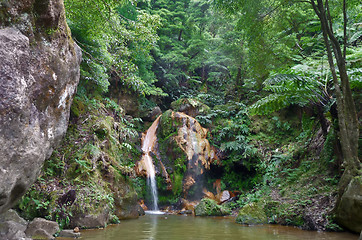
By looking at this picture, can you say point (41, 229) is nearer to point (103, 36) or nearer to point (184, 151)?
point (103, 36)

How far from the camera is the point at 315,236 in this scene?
5.28 meters

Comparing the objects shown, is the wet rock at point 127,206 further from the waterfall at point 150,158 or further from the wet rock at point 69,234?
the waterfall at point 150,158

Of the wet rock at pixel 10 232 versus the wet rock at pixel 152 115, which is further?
the wet rock at pixel 152 115

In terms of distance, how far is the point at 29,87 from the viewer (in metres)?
3.73

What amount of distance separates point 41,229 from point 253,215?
17.6 ft

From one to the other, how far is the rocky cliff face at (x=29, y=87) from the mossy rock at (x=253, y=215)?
541cm

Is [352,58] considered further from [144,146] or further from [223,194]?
[144,146]

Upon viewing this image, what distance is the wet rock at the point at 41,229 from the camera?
4727mm

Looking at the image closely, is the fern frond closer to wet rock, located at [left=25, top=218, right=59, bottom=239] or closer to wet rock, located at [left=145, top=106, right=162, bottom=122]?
wet rock, located at [left=25, top=218, right=59, bottom=239]

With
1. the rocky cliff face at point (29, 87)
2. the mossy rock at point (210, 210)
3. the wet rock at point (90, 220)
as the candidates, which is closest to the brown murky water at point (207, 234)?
the wet rock at point (90, 220)

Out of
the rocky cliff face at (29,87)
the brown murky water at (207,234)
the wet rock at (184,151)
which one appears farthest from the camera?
the wet rock at (184,151)

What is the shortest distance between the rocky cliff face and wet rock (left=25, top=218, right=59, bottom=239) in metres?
1.34

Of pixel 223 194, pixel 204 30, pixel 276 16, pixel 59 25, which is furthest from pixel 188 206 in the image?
pixel 204 30

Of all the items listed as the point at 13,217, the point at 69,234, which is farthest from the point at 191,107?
the point at 13,217
